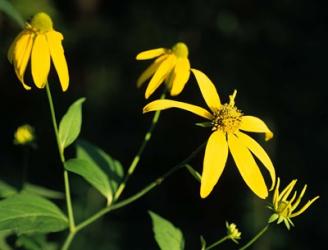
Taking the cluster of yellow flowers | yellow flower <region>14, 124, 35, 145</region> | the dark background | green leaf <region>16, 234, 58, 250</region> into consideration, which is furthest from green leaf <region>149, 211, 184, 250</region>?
the dark background

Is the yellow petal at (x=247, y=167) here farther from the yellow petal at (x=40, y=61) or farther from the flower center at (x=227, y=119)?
the yellow petal at (x=40, y=61)

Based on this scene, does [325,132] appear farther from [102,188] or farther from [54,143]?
[102,188]

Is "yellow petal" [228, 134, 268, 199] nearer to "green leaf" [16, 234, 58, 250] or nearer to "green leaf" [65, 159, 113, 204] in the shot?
A: "green leaf" [65, 159, 113, 204]

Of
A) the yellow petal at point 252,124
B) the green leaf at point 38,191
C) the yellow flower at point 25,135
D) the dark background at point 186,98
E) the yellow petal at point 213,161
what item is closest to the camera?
the yellow petal at point 213,161

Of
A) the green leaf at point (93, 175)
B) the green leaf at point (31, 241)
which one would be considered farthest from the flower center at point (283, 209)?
the green leaf at point (31, 241)

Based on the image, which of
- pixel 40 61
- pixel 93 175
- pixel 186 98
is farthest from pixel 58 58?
pixel 186 98

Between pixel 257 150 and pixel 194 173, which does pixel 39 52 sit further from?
pixel 257 150

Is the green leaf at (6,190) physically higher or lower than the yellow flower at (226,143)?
lower
